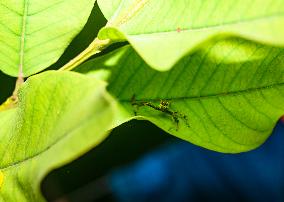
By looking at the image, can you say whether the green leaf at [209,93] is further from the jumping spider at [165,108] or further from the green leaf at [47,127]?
the green leaf at [47,127]

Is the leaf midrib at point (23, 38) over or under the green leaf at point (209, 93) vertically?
over

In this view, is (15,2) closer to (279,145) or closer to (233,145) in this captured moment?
(233,145)

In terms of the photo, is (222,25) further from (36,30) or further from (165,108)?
(36,30)

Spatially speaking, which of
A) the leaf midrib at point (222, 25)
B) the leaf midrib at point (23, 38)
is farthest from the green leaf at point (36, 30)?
the leaf midrib at point (222, 25)

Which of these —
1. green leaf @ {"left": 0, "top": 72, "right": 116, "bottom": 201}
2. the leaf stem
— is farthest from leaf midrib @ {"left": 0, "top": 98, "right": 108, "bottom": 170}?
the leaf stem

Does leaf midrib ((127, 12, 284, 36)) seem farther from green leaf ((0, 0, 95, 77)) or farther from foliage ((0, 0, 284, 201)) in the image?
green leaf ((0, 0, 95, 77))

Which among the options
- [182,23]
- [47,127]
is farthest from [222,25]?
[47,127]
